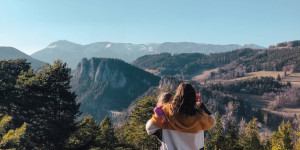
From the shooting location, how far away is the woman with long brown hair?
473 centimetres

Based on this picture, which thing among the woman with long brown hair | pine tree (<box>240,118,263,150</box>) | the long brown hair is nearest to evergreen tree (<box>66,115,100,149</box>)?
the woman with long brown hair

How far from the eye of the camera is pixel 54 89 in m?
22.9

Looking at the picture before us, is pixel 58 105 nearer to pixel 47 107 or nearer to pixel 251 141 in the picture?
pixel 47 107

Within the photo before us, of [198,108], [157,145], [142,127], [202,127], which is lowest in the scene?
[157,145]

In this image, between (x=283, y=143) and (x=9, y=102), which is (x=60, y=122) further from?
(x=283, y=143)

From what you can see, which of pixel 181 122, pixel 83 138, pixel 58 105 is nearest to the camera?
pixel 181 122

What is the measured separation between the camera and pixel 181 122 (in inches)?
187

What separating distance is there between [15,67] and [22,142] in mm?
13444

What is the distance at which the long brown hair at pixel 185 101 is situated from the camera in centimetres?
476

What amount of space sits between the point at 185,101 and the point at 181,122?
1.40 ft

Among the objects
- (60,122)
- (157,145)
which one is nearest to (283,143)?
(157,145)

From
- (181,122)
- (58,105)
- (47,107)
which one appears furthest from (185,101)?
(47,107)

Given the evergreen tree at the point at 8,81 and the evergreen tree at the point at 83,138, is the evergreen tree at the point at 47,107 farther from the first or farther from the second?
the evergreen tree at the point at 83,138

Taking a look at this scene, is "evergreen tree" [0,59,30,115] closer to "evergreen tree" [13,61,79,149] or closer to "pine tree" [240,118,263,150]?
"evergreen tree" [13,61,79,149]
